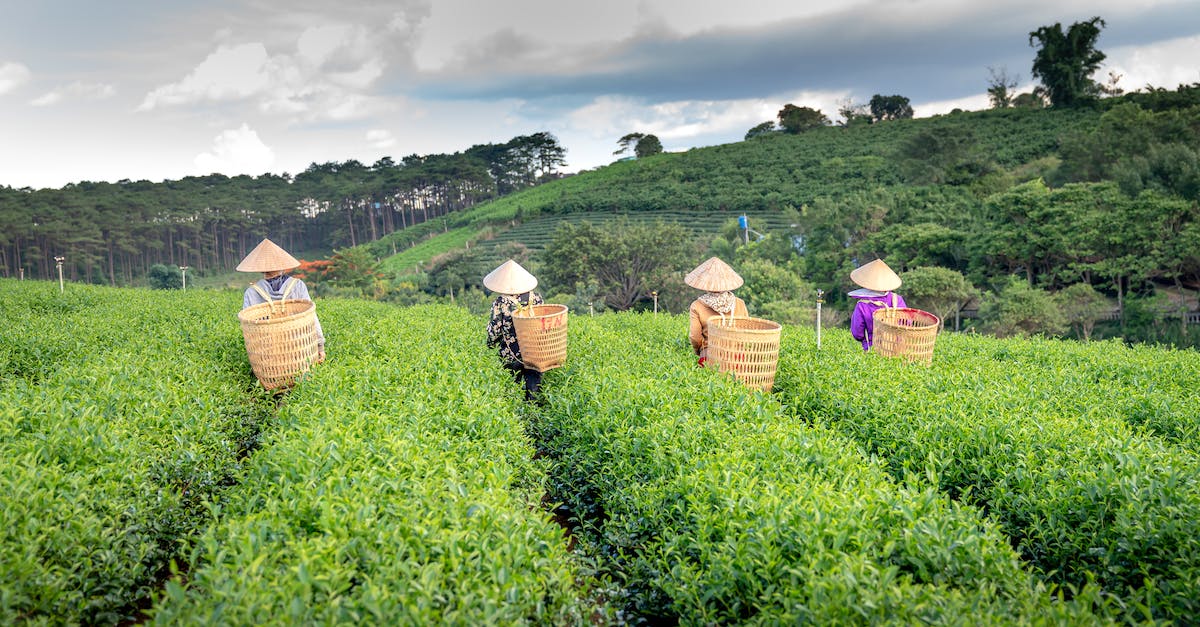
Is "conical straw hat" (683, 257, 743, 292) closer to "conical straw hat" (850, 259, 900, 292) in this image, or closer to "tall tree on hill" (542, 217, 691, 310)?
"conical straw hat" (850, 259, 900, 292)

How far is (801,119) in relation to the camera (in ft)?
216

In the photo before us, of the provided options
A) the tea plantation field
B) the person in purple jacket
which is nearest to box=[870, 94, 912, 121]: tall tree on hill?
the person in purple jacket

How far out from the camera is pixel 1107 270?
64.5ft

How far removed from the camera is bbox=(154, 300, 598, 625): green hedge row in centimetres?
231

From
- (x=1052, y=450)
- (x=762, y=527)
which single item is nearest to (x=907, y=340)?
(x=1052, y=450)

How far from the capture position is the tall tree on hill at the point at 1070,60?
47.1 m

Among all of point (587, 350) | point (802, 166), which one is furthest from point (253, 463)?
point (802, 166)

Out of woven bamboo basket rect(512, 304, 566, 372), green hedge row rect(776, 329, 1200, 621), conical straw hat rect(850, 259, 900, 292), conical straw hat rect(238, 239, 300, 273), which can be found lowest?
green hedge row rect(776, 329, 1200, 621)

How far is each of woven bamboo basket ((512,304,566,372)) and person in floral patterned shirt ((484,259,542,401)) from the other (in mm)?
94

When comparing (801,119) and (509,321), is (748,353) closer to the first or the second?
(509,321)

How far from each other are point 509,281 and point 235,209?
52.9 meters

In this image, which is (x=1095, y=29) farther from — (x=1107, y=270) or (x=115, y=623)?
(x=115, y=623)

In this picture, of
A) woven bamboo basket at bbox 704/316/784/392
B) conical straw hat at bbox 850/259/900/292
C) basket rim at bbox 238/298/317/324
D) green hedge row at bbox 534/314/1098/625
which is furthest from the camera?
conical straw hat at bbox 850/259/900/292

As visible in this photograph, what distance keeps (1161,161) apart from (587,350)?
2357cm
